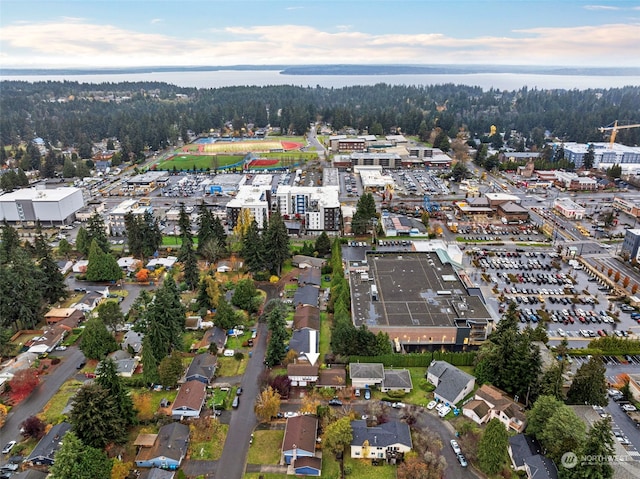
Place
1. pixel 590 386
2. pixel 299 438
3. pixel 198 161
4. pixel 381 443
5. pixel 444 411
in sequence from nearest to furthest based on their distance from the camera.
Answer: pixel 381 443 → pixel 299 438 → pixel 590 386 → pixel 444 411 → pixel 198 161

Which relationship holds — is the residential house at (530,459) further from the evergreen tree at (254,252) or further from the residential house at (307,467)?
the evergreen tree at (254,252)

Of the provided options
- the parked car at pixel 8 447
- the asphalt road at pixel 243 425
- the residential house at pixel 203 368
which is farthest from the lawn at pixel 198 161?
the parked car at pixel 8 447

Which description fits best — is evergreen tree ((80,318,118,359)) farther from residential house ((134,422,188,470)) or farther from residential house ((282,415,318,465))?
residential house ((282,415,318,465))

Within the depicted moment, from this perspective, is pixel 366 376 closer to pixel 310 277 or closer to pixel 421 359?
pixel 421 359

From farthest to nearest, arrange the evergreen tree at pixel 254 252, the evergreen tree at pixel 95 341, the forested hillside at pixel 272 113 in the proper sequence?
1. the forested hillside at pixel 272 113
2. the evergreen tree at pixel 254 252
3. the evergreen tree at pixel 95 341

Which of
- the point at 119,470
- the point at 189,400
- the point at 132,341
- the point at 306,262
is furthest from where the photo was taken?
the point at 306,262

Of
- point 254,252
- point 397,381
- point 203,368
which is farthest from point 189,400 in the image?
point 254,252

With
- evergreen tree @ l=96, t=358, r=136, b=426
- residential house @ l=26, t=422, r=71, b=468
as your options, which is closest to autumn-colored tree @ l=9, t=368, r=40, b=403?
residential house @ l=26, t=422, r=71, b=468

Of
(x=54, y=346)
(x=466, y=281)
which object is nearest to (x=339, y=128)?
(x=466, y=281)
